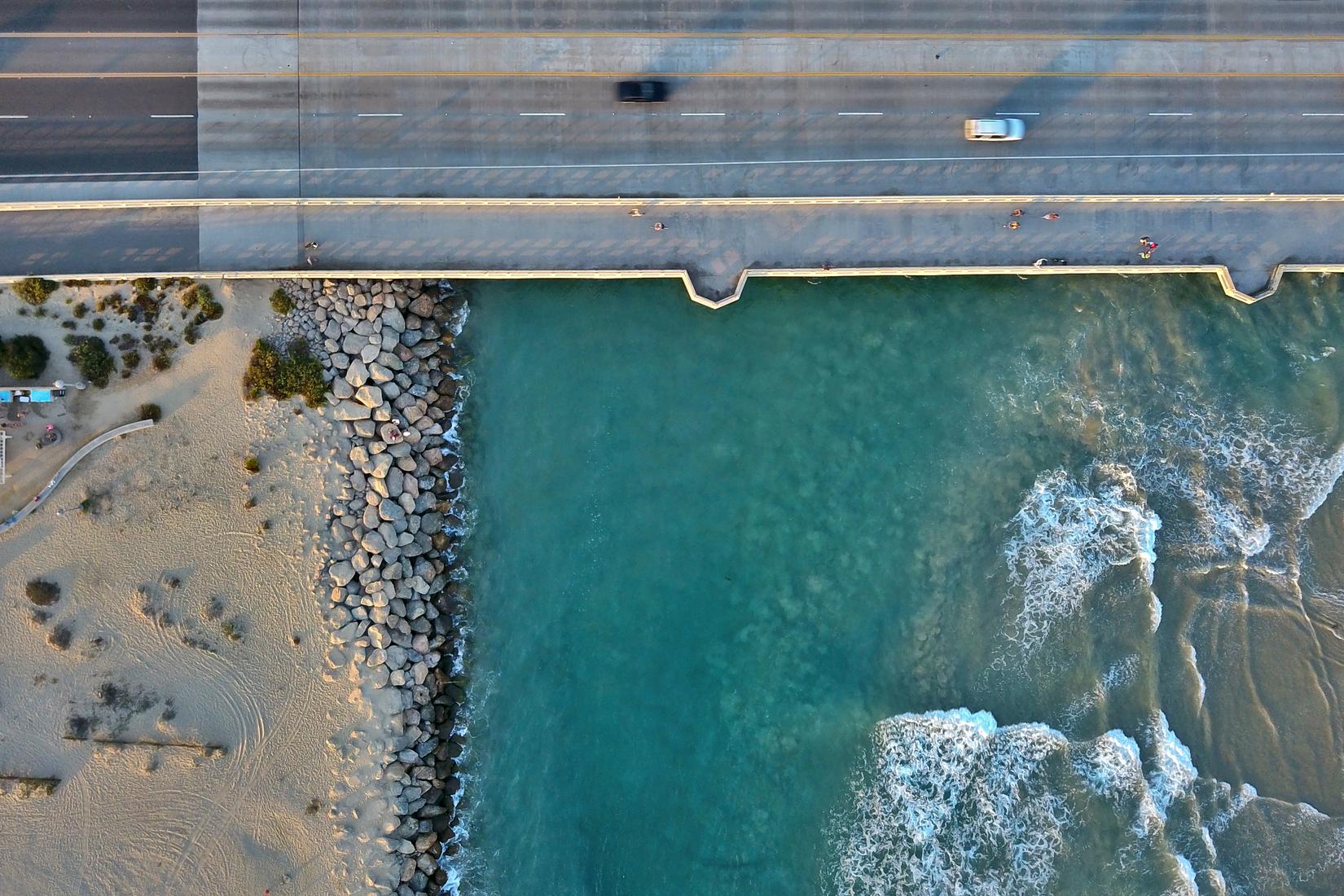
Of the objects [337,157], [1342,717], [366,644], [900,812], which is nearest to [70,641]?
[366,644]

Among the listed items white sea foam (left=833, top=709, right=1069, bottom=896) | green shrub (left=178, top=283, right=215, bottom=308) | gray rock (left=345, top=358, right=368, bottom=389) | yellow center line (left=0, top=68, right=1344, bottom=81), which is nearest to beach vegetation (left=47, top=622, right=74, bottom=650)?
green shrub (left=178, top=283, right=215, bottom=308)

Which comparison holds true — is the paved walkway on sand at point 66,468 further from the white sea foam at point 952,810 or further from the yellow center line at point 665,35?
the white sea foam at point 952,810

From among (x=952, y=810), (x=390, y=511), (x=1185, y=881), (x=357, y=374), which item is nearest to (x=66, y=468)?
(x=357, y=374)

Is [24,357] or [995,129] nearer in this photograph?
[24,357]

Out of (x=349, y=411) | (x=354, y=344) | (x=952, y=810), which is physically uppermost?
(x=354, y=344)

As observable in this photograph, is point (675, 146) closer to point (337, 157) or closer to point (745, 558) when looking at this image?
point (337, 157)

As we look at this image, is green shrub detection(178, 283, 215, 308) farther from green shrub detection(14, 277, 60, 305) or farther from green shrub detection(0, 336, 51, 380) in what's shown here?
green shrub detection(0, 336, 51, 380)

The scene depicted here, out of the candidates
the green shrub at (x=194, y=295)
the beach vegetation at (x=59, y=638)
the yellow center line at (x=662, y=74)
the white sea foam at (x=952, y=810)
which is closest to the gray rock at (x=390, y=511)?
the green shrub at (x=194, y=295)

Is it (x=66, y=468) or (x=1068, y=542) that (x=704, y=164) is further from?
(x=66, y=468)
